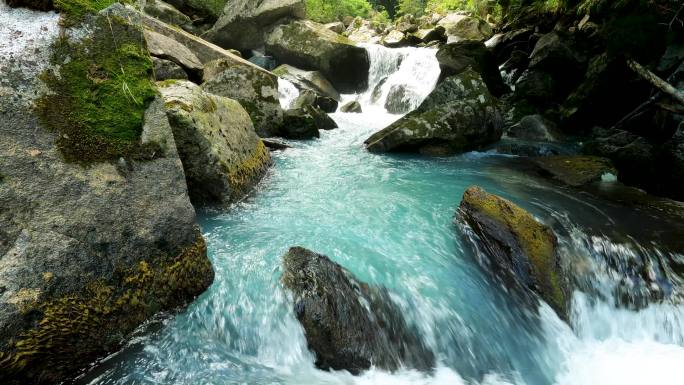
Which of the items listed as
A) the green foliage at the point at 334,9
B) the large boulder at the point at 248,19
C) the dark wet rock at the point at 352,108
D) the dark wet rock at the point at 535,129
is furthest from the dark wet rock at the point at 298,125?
the green foliage at the point at 334,9

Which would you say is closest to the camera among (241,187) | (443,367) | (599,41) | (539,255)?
(443,367)

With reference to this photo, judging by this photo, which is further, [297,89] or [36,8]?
[297,89]

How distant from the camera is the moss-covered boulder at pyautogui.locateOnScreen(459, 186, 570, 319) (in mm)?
4520

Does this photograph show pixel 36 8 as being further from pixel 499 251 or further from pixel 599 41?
pixel 599 41

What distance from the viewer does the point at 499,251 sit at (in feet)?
16.1

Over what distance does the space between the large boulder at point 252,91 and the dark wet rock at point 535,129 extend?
7.54 meters

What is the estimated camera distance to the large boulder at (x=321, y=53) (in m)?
19.3

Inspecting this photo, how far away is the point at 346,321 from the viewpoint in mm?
3457

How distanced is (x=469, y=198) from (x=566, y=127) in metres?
8.35

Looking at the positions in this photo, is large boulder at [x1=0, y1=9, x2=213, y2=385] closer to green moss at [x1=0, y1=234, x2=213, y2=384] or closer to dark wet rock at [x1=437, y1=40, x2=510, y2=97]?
green moss at [x1=0, y1=234, x2=213, y2=384]

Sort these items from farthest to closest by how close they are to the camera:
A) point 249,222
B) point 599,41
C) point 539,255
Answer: point 599,41, point 249,222, point 539,255

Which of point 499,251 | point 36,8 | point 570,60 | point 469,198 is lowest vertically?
point 499,251

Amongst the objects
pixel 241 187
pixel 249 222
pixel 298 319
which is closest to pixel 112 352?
pixel 298 319

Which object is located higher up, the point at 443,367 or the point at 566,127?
the point at 566,127
